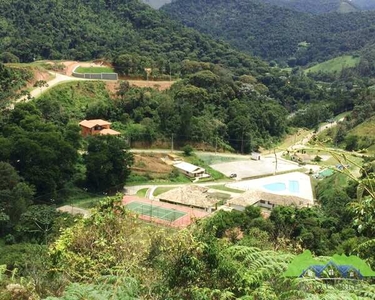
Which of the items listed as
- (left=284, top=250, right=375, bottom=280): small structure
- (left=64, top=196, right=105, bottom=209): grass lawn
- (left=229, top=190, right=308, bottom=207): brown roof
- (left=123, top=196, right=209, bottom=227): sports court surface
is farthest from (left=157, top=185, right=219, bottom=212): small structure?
(left=284, top=250, right=375, bottom=280): small structure

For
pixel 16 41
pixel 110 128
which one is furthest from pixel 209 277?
pixel 16 41

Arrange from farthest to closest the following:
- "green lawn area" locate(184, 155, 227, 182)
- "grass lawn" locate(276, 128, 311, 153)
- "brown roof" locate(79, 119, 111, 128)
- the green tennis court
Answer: "grass lawn" locate(276, 128, 311, 153) < "brown roof" locate(79, 119, 111, 128) < "green lawn area" locate(184, 155, 227, 182) < the green tennis court

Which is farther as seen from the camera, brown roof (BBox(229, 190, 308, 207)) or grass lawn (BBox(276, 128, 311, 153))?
grass lawn (BBox(276, 128, 311, 153))

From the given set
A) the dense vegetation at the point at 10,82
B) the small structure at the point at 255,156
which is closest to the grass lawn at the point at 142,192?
the dense vegetation at the point at 10,82

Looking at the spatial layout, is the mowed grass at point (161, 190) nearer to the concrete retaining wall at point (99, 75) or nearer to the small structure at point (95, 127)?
the small structure at point (95, 127)

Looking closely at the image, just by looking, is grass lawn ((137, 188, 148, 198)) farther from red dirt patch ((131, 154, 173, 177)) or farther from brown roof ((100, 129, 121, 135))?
brown roof ((100, 129, 121, 135))

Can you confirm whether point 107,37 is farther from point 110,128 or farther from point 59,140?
point 59,140

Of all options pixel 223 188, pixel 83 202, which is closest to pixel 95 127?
pixel 83 202
